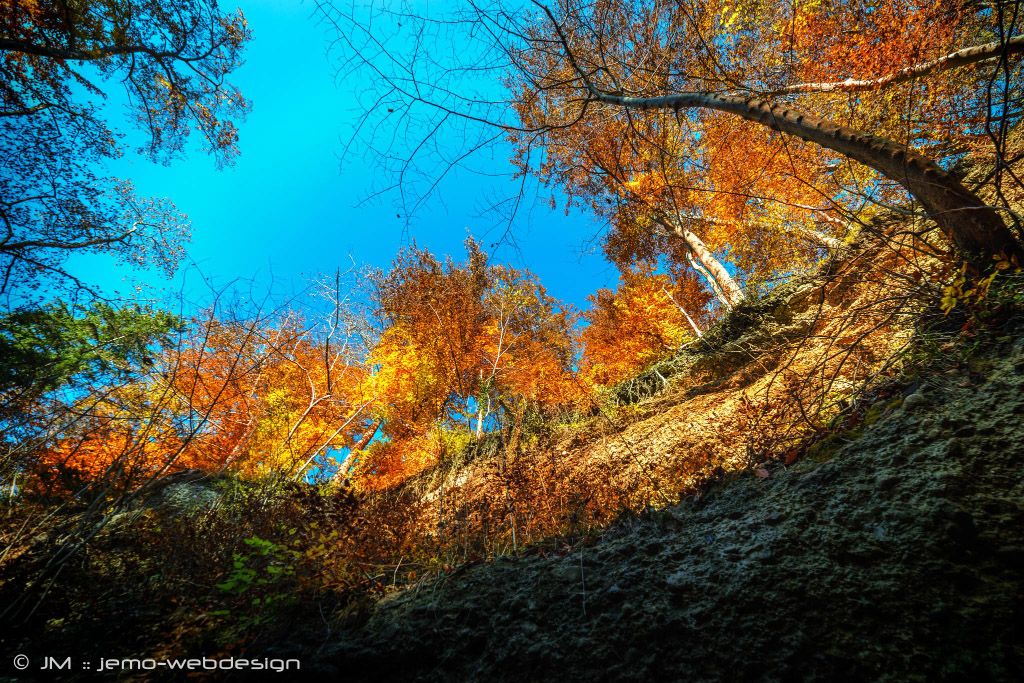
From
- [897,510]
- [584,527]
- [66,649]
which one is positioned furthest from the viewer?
[584,527]

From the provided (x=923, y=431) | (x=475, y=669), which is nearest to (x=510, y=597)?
(x=475, y=669)

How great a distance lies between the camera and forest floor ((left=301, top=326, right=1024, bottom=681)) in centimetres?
103

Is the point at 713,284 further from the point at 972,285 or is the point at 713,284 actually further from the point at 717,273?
the point at 972,285

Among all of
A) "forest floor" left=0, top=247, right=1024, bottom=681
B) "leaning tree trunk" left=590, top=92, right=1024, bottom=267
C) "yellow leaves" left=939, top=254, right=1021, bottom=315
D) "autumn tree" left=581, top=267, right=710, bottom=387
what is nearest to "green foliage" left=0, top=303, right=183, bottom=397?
"forest floor" left=0, top=247, right=1024, bottom=681

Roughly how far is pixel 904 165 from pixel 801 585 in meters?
3.09

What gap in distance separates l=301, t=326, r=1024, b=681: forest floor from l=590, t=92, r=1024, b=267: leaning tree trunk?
0.98m

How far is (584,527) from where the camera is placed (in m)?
2.67

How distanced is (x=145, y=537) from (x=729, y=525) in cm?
585

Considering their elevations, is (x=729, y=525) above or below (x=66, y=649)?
below

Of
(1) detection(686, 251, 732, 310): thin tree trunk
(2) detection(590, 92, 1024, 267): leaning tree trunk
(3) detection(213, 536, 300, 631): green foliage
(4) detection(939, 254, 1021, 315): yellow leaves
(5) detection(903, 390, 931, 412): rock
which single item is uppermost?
(1) detection(686, 251, 732, 310): thin tree trunk

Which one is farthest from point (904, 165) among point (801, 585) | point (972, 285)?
point (801, 585)

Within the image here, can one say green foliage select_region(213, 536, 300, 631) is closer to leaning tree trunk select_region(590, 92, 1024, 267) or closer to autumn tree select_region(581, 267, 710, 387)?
leaning tree trunk select_region(590, 92, 1024, 267)

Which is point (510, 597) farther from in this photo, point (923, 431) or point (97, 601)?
point (97, 601)

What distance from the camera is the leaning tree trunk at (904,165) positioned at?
241 cm
